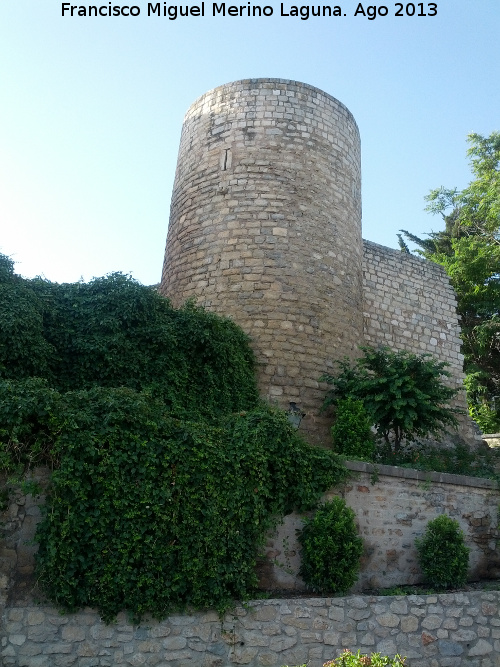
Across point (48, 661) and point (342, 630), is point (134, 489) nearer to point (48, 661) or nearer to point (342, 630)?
point (48, 661)

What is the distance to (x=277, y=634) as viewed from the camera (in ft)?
19.7

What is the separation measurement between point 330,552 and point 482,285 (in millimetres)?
14499

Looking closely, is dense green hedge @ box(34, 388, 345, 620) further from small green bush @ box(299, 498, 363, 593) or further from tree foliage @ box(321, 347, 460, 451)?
tree foliage @ box(321, 347, 460, 451)

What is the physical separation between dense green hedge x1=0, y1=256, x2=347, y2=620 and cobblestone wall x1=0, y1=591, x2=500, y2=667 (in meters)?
0.20

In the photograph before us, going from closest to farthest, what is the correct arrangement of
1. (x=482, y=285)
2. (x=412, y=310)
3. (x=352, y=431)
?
(x=352, y=431), (x=412, y=310), (x=482, y=285)

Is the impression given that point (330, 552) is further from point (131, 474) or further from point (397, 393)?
point (397, 393)

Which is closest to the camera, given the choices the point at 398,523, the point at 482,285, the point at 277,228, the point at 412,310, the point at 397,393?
the point at 398,523

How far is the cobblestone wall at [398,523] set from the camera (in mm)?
6703

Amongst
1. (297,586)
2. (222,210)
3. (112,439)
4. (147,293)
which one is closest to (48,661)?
(112,439)

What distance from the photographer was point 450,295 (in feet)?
47.5

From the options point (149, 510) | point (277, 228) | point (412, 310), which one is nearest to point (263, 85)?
point (277, 228)

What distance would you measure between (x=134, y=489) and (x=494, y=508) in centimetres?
522

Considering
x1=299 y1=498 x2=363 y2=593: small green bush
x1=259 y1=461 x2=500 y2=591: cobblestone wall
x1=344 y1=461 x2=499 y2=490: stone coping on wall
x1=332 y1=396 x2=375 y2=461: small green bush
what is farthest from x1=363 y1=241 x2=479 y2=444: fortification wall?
x1=299 y1=498 x2=363 y2=593: small green bush

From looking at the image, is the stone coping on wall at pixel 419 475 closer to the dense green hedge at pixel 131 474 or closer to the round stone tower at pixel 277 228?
the dense green hedge at pixel 131 474
